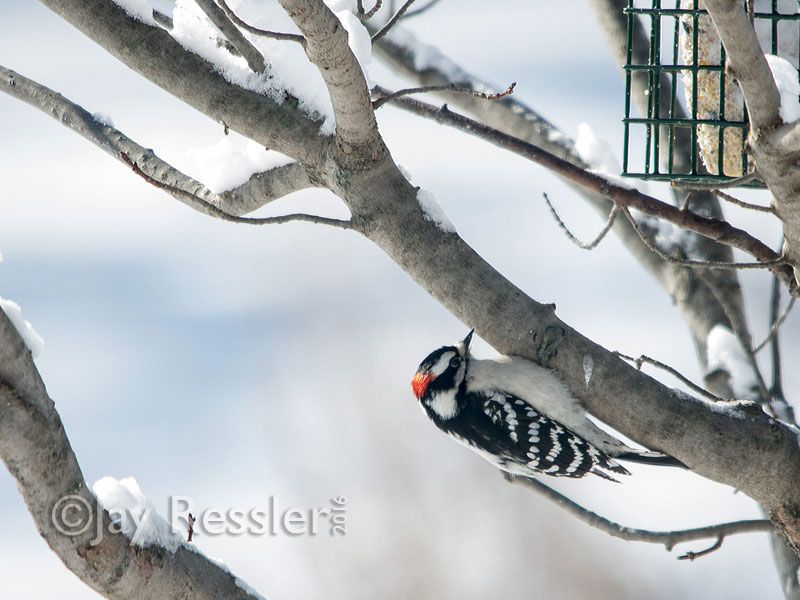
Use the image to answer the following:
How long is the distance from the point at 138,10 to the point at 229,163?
0.55 meters

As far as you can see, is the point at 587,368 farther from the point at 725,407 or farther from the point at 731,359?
the point at 731,359

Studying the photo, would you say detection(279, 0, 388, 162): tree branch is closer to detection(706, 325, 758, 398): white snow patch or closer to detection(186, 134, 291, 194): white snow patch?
detection(186, 134, 291, 194): white snow patch

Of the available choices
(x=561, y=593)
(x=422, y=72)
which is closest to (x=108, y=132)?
(x=422, y=72)

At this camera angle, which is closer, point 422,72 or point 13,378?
point 13,378

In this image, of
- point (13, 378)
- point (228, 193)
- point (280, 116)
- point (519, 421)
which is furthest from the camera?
point (519, 421)

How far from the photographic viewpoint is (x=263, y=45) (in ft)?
8.77

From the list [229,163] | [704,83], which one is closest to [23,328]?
[229,163]

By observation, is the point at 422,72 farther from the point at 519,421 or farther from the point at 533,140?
the point at 519,421

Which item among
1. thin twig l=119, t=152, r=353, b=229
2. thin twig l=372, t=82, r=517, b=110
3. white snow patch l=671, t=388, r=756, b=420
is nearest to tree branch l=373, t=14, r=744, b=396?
white snow patch l=671, t=388, r=756, b=420

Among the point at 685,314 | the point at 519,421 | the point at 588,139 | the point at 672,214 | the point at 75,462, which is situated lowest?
the point at 75,462

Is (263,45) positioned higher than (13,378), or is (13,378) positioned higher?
(263,45)

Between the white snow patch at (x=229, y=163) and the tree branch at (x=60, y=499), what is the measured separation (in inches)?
43.6

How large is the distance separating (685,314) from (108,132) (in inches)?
114

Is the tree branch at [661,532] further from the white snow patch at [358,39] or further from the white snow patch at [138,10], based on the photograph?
the white snow patch at [138,10]
